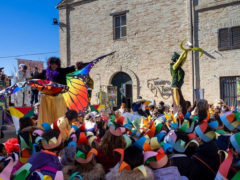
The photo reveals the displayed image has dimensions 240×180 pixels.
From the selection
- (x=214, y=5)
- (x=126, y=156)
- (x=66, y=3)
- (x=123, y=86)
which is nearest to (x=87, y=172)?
(x=126, y=156)

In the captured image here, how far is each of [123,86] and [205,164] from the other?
521 inches

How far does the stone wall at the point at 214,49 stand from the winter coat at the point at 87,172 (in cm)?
1139

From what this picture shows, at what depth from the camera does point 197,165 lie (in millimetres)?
2621

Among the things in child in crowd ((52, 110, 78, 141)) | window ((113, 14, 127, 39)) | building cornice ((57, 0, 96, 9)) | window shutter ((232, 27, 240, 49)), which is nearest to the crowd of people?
child in crowd ((52, 110, 78, 141))

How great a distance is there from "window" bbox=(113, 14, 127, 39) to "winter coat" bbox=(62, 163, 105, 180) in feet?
46.6

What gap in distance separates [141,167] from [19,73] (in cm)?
852

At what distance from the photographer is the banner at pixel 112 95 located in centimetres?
1488

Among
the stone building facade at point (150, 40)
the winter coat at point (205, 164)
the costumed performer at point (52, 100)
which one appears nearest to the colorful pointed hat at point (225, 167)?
the winter coat at point (205, 164)

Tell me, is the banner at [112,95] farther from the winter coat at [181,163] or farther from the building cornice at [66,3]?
Answer: the winter coat at [181,163]

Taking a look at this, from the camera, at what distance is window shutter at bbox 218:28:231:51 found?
12.8 metres

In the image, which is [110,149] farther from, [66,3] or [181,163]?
[66,3]

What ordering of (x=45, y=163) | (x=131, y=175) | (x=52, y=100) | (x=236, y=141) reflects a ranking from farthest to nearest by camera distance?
1. (x=52, y=100)
2. (x=45, y=163)
3. (x=131, y=175)
4. (x=236, y=141)

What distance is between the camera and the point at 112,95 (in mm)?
15320

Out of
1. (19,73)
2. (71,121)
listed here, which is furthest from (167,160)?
(19,73)
